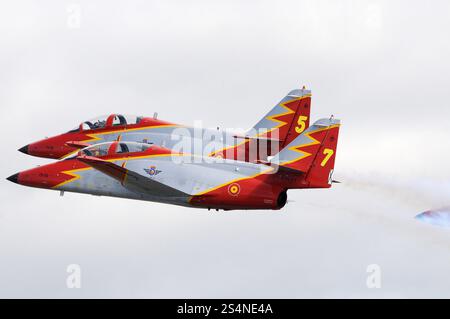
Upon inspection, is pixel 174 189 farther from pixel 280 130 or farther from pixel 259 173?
pixel 280 130

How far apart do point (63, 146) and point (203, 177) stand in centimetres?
984

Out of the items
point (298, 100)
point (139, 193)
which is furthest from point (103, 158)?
point (298, 100)

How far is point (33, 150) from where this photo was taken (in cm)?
6750

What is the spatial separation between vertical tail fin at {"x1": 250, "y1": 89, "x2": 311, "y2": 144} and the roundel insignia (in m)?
7.69

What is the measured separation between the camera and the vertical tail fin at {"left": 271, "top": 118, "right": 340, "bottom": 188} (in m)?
59.3

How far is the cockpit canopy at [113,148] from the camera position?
6084cm

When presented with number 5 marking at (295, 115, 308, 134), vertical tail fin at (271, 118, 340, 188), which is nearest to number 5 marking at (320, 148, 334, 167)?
A: vertical tail fin at (271, 118, 340, 188)

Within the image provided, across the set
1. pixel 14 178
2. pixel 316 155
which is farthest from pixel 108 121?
pixel 316 155

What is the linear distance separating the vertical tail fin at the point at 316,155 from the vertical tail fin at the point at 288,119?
7007mm

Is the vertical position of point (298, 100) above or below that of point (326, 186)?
above

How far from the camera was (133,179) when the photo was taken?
60656mm

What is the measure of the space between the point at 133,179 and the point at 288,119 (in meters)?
10.0

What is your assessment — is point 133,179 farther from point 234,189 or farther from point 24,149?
point 24,149

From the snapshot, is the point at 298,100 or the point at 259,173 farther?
the point at 298,100
